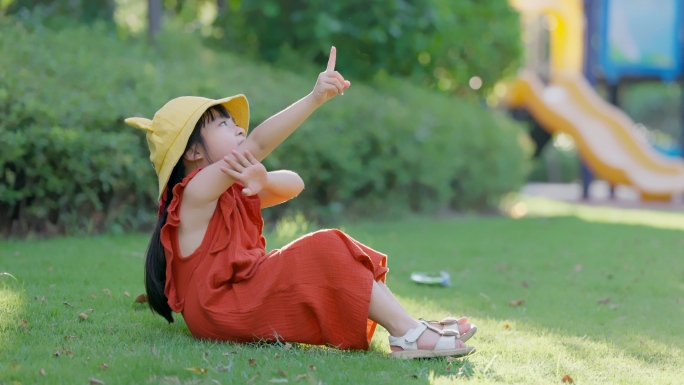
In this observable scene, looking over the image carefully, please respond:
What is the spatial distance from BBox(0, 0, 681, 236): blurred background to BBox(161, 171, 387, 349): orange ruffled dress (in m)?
2.94

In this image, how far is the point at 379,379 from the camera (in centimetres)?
282

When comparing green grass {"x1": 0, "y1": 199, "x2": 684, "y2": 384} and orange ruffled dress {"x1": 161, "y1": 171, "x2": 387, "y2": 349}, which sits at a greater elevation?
orange ruffled dress {"x1": 161, "y1": 171, "x2": 387, "y2": 349}

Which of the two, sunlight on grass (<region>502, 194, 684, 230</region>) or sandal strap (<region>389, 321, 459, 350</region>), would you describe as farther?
sunlight on grass (<region>502, 194, 684, 230</region>)

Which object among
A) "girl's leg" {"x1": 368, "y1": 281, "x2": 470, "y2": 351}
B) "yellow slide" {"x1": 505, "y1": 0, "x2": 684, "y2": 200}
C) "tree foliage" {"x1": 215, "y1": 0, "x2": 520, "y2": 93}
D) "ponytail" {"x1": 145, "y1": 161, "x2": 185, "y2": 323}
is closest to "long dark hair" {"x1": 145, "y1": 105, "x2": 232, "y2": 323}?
"ponytail" {"x1": 145, "y1": 161, "x2": 185, "y2": 323}

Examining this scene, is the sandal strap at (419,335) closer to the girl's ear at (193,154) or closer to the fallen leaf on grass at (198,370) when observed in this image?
the fallen leaf on grass at (198,370)

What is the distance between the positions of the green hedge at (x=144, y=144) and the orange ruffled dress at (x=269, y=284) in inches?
116

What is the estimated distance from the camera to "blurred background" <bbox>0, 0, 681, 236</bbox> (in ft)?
20.3

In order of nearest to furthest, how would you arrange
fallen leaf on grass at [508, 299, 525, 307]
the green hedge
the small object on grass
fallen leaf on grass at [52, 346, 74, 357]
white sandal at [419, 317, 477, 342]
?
fallen leaf on grass at [52, 346, 74, 357]
white sandal at [419, 317, 477, 342]
fallen leaf on grass at [508, 299, 525, 307]
the small object on grass
the green hedge

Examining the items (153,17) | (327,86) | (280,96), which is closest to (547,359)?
(327,86)

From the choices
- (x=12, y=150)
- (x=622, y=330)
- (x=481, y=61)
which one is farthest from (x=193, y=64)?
(x=622, y=330)

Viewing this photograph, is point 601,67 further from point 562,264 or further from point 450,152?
point 562,264

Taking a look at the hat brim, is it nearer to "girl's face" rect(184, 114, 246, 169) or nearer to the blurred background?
"girl's face" rect(184, 114, 246, 169)

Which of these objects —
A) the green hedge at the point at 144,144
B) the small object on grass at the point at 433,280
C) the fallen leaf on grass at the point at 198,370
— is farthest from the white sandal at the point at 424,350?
the green hedge at the point at 144,144

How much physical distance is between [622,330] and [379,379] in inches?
62.4
